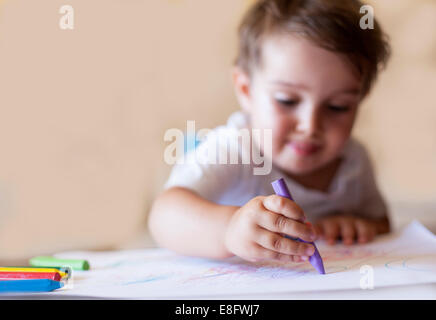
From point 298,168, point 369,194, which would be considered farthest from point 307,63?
point 369,194

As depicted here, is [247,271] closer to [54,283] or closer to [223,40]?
[54,283]

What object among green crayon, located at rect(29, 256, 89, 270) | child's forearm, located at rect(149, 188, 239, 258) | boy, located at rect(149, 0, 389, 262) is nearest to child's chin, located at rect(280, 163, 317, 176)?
boy, located at rect(149, 0, 389, 262)

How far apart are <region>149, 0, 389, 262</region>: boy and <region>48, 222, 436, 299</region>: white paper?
0.8 inches

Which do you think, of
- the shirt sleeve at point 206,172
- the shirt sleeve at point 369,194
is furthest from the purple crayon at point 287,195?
the shirt sleeve at point 369,194

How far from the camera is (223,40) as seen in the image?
21.4 inches

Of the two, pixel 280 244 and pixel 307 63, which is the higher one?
pixel 307 63

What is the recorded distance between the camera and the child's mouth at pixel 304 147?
0.47 m

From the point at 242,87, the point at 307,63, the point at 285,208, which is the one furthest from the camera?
the point at 242,87

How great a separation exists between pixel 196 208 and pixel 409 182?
33 cm

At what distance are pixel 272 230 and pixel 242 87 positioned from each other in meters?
0.26

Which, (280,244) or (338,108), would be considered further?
(338,108)

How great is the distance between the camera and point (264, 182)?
0.50 meters

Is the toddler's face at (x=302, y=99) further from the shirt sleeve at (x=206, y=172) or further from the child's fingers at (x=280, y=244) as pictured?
the child's fingers at (x=280, y=244)

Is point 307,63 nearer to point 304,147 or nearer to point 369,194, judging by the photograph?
point 304,147
